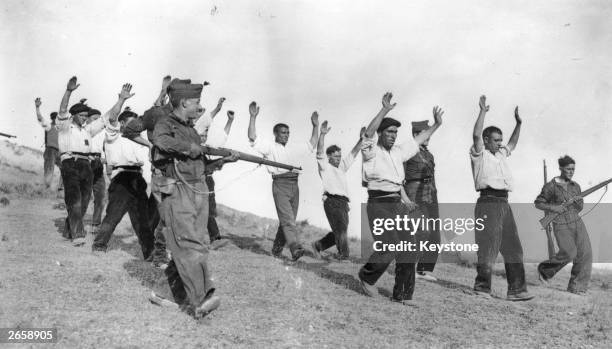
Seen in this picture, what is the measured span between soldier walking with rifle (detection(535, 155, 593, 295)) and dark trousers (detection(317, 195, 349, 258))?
3.18 metres

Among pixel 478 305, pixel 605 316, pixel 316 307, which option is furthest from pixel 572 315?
pixel 316 307

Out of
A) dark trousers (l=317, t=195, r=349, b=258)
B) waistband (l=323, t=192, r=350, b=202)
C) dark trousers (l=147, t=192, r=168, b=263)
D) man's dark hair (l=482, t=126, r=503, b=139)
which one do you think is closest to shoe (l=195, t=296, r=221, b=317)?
dark trousers (l=147, t=192, r=168, b=263)

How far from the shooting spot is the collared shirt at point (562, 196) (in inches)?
387

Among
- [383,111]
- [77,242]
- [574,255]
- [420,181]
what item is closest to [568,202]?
[574,255]

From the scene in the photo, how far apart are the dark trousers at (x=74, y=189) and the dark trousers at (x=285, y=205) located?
2.97 metres

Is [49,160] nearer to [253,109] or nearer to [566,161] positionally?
[253,109]

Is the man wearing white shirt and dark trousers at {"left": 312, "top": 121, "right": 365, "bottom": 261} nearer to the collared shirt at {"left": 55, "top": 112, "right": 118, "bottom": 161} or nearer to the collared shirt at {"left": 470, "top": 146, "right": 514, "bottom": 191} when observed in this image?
the collared shirt at {"left": 470, "top": 146, "right": 514, "bottom": 191}

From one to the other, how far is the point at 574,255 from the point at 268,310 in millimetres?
5624

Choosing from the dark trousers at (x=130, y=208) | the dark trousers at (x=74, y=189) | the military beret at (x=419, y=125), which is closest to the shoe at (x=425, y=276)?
the military beret at (x=419, y=125)

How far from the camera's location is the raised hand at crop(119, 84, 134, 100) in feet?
25.5

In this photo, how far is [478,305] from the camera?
297 inches

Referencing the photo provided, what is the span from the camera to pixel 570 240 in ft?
32.0

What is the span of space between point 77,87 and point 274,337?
15.6 feet

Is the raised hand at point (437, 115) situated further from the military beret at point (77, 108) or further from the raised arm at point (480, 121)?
the military beret at point (77, 108)
